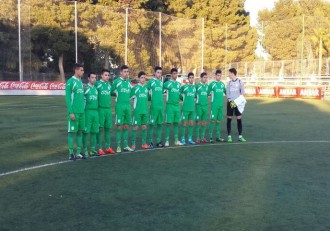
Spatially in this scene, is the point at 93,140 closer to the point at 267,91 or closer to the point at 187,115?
the point at 187,115

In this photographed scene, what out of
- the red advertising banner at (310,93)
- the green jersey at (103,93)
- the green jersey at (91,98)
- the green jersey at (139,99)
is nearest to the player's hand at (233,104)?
the green jersey at (139,99)

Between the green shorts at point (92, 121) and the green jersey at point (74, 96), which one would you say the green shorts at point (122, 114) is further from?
the green jersey at point (74, 96)

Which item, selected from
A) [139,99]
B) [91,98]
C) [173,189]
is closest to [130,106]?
[139,99]

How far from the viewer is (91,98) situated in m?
8.00

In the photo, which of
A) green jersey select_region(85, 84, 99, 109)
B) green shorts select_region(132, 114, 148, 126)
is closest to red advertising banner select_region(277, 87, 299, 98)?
green shorts select_region(132, 114, 148, 126)

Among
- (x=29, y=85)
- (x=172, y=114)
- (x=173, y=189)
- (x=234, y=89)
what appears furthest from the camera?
(x=29, y=85)

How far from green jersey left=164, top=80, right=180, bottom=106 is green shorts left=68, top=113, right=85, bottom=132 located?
2.51 meters

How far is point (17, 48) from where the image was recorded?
101 feet

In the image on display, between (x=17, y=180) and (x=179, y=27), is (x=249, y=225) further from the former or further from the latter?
(x=179, y=27)

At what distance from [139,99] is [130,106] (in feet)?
0.89

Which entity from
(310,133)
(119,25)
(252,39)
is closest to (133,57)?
(119,25)

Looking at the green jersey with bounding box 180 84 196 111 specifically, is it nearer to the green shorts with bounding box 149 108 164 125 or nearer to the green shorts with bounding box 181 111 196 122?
the green shorts with bounding box 181 111 196 122

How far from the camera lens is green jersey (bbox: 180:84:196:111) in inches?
388

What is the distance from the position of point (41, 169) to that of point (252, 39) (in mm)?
46036
